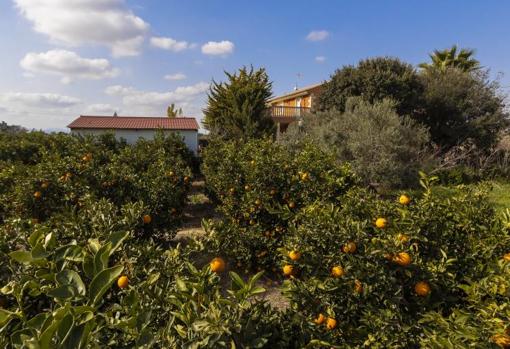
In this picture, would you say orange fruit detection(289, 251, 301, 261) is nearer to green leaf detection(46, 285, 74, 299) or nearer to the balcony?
green leaf detection(46, 285, 74, 299)

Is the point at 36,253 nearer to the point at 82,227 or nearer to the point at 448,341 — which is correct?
the point at 82,227

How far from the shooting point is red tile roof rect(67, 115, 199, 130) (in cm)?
1902

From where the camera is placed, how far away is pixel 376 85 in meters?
13.4

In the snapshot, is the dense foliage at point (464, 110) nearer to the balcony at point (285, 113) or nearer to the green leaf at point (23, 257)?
the balcony at point (285, 113)

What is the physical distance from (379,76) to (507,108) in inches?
205

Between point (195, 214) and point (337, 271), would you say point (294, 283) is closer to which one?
point (337, 271)

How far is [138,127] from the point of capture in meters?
19.1

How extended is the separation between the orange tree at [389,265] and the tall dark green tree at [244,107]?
11.4 m

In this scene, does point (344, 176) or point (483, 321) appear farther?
point (344, 176)

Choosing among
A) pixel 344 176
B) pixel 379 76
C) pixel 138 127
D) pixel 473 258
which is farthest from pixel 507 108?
pixel 138 127

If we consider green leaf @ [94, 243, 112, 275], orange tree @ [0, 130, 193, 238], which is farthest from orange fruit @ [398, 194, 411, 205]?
orange tree @ [0, 130, 193, 238]

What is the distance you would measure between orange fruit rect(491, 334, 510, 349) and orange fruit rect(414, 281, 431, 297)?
1.43 ft

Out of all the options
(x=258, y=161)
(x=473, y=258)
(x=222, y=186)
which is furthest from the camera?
(x=222, y=186)

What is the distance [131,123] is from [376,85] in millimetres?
14358
